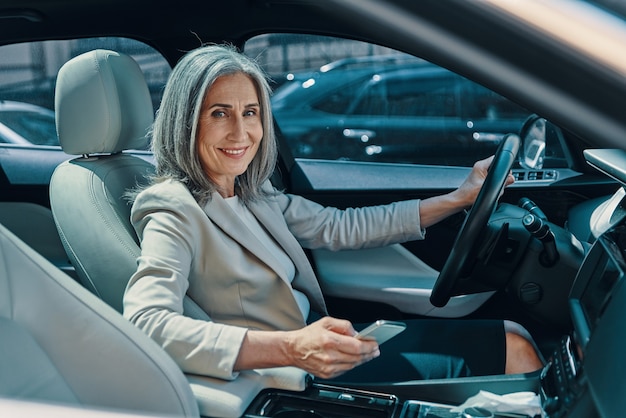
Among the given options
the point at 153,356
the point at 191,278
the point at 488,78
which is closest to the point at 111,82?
the point at 191,278

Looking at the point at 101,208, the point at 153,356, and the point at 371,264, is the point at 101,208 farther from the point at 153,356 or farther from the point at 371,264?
the point at 371,264

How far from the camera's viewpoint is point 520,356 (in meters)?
1.96

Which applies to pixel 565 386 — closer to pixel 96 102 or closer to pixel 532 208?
pixel 532 208

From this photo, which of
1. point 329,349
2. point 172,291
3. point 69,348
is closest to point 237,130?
point 172,291

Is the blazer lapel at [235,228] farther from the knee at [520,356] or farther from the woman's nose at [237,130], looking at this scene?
the knee at [520,356]

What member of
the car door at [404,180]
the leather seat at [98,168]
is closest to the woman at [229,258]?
the leather seat at [98,168]

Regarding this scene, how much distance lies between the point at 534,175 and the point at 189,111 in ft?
4.48

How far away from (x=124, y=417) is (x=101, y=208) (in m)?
1.02

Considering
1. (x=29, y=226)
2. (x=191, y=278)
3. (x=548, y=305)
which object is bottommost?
(x=29, y=226)

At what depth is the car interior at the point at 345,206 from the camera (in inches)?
34.4

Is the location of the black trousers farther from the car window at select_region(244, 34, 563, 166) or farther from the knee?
the car window at select_region(244, 34, 563, 166)

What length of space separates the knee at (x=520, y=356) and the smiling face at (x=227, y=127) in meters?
0.77

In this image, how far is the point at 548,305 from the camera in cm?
211

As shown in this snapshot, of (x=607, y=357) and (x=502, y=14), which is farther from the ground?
(x=502, y=14)
